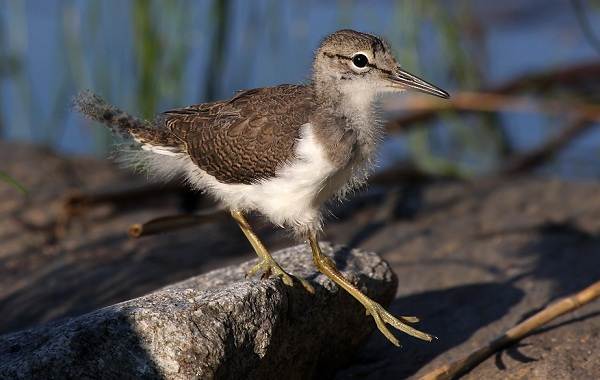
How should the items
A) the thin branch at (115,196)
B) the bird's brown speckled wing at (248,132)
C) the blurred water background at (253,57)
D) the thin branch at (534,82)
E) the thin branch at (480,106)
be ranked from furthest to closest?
the thin branch at (534,82), the thin branch at (480,106), the blurred water background at (253,57), the thin branch at (115,196), the bird's brown speckled wing at (248,132)

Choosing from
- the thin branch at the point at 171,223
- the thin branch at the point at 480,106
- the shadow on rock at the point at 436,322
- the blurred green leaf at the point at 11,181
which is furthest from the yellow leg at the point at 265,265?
the thin branch at the point at 480,106

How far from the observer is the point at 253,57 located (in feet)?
26.7

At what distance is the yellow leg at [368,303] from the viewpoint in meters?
4.11

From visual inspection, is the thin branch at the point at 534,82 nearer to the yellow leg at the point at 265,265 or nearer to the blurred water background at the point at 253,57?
the blurred water background at the point at 253,57

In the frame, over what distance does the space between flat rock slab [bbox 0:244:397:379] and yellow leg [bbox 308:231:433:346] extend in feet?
0.22

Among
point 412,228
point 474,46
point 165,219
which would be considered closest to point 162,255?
point 165,219

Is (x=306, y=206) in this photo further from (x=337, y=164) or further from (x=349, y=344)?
(x=349, y=344)

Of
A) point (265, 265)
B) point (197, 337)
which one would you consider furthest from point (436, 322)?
point (197, 337)

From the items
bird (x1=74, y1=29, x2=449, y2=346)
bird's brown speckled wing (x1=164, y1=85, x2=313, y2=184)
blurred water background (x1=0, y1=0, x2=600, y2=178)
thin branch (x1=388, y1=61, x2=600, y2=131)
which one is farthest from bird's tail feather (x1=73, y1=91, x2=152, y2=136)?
thin branch (x1=388, y1=61, x2=600, y2=131)

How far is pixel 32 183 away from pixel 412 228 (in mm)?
2607

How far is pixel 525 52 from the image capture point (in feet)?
35.1

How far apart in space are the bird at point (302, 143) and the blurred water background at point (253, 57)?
93.4 inches

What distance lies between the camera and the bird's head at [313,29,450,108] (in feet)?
14.5

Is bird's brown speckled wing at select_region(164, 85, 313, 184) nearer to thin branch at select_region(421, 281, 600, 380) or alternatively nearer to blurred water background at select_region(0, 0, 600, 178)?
thin branch at select_region(421, 281, 600, 380)
